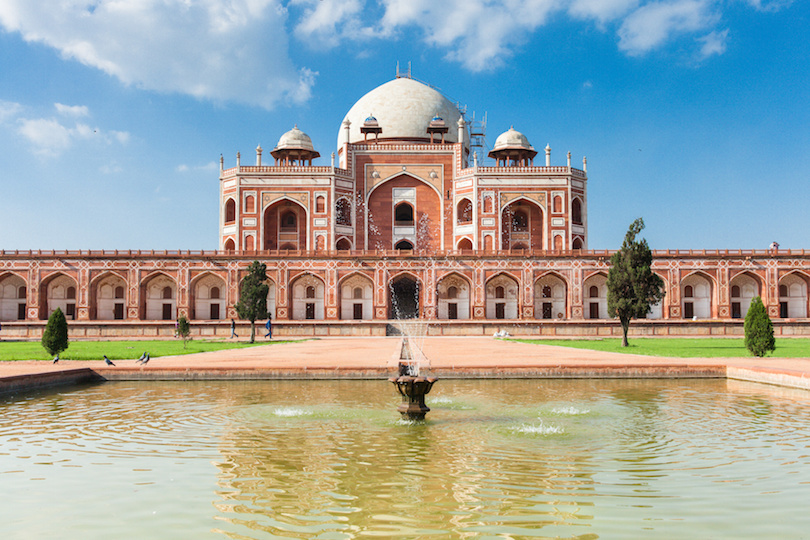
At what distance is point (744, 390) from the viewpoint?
9062 millimetres

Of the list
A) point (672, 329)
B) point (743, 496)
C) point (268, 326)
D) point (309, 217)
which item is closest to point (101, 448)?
point (743, 496)

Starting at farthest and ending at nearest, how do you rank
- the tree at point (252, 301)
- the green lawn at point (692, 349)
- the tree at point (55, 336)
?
the tree at point (252, 301) < the green lawn at point (692, 349) < the tree at point (55, 336)

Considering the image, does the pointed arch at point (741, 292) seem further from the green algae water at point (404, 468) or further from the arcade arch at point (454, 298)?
the green algae water at point (404, 468)

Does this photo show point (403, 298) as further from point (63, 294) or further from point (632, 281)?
point (63, 294)

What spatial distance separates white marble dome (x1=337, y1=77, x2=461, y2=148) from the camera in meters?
37.5

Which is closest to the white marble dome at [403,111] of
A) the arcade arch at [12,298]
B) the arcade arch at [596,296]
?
the arcade arch at [596,296]

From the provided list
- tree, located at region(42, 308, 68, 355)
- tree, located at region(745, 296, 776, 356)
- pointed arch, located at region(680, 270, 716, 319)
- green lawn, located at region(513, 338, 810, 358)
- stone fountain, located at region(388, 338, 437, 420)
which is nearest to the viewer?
stone fountain, located at region(388, 338, 437, 420)

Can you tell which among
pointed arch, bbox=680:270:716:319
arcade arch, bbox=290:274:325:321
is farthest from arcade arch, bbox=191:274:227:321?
pointed arch, bbox=680:270:716:319

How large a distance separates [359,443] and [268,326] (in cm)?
1731

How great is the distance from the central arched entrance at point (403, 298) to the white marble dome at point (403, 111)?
33.8 feet

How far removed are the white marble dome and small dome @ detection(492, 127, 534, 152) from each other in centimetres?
353

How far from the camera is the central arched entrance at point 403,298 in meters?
29.7

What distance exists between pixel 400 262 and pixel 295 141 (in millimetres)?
10180

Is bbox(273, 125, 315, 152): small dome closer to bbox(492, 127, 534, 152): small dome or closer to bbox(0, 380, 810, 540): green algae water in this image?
bbox(492, 127, 534, 152): small dome
